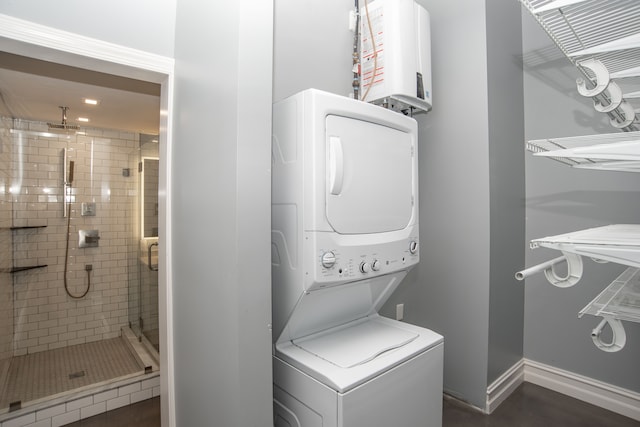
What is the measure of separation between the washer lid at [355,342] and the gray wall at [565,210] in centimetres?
142

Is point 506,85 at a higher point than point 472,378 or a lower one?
higher

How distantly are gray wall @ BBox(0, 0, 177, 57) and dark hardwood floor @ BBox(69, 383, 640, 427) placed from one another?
238cm

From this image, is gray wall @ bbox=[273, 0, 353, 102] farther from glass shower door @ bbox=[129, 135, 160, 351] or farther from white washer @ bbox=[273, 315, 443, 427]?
glass shower door @ bbox=[129, 135, 160, 351]

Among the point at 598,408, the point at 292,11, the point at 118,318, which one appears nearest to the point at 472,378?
the point at 598,408

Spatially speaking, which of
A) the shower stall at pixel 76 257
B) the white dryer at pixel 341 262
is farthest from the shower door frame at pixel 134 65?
the shower stall at pixel 76 257

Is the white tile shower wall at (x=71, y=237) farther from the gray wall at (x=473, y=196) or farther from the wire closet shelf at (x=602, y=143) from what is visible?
the wire closet shelf at (x=602, y=143)

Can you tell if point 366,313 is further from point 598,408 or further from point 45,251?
point 45,251

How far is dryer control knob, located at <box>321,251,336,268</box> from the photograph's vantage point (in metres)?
1.27

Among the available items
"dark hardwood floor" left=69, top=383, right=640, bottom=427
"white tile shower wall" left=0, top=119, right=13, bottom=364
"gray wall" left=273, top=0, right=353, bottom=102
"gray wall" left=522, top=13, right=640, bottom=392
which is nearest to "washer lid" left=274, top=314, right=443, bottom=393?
"dark hardwood floor" left=69, top=383, right=640, bottom=427

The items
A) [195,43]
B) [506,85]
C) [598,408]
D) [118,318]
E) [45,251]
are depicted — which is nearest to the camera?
Result: [195,43]

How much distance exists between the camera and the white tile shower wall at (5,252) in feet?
8.13

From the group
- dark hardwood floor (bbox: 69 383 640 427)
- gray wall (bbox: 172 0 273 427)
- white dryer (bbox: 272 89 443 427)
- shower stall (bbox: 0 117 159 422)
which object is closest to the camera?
gray wall (bbox: 172 0 273 427)

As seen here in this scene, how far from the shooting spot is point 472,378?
2.16 m

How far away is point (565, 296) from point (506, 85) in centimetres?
152
